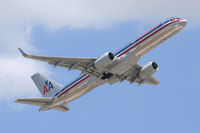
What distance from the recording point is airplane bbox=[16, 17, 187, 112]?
50.6 meters

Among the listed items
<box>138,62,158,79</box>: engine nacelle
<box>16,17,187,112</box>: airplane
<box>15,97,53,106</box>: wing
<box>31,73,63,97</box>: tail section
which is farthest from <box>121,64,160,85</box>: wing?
<box>15,97,53,106</box>: wing

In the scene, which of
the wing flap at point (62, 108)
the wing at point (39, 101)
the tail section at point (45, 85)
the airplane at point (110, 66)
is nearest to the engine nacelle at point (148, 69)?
the airplane at point (110, 66)

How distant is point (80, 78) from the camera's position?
184 feet

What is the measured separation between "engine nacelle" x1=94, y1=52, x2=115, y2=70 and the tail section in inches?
414

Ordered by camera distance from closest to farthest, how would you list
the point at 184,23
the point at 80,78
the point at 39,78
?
the point at 184,23 < the point at 80,78 < the point at 39,78

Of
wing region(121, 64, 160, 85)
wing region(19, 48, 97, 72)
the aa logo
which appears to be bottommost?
wing region(121, 64, 160, 85)

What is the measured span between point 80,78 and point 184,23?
573 inches

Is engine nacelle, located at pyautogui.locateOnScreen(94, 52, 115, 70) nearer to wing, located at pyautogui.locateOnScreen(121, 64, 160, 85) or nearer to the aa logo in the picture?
wing, located at pyautogui.locateOnScreen(121, 64, 160, 85)

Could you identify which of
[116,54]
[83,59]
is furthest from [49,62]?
[116,54]

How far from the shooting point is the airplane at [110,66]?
50562mm

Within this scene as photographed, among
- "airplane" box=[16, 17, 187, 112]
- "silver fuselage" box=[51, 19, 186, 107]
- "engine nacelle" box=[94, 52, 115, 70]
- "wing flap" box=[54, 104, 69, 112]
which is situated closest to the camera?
"silver fuselage" box=[51, 19, 186, 107]

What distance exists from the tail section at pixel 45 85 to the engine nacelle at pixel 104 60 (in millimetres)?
10509

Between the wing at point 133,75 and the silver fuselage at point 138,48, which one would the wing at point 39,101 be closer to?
the silver fuselage at point 138,48

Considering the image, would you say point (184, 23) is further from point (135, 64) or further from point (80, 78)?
point (80, 78)
